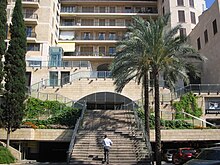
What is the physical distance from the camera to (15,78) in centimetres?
2288

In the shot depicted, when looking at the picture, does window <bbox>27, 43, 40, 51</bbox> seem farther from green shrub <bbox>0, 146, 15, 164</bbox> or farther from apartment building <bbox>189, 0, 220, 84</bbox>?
green shrub <bbox>0, 146, 15, 164</bbox>

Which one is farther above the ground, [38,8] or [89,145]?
[38,8]

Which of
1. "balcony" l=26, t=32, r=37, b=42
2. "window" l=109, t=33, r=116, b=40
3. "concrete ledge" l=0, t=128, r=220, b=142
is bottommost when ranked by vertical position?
"concrete ledge" l=0, t=128, r=220, b=142

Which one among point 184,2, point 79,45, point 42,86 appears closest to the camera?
point 42,86

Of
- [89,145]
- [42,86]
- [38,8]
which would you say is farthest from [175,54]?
[38,8]

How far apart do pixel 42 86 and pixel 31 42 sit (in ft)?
38.2

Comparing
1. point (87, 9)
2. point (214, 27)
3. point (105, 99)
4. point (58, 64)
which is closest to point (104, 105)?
point (105, 99)

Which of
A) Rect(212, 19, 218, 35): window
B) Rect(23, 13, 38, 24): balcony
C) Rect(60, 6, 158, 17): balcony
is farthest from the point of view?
Rect(60, 6, 158, 17): balcony

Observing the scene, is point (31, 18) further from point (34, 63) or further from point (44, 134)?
point (44, 134)

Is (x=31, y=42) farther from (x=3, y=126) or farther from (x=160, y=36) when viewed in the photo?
(x=160, y=36)

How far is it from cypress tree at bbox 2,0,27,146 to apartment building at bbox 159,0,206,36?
27.7 metres

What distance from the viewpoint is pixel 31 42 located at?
44.5m

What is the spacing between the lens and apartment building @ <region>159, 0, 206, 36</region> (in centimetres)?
4553

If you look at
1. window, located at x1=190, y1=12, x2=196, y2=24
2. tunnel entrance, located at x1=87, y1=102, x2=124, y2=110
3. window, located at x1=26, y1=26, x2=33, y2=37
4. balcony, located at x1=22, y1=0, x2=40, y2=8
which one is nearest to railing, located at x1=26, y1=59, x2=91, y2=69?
window, located at x1=26, y1=26, x2=33, y2=37
